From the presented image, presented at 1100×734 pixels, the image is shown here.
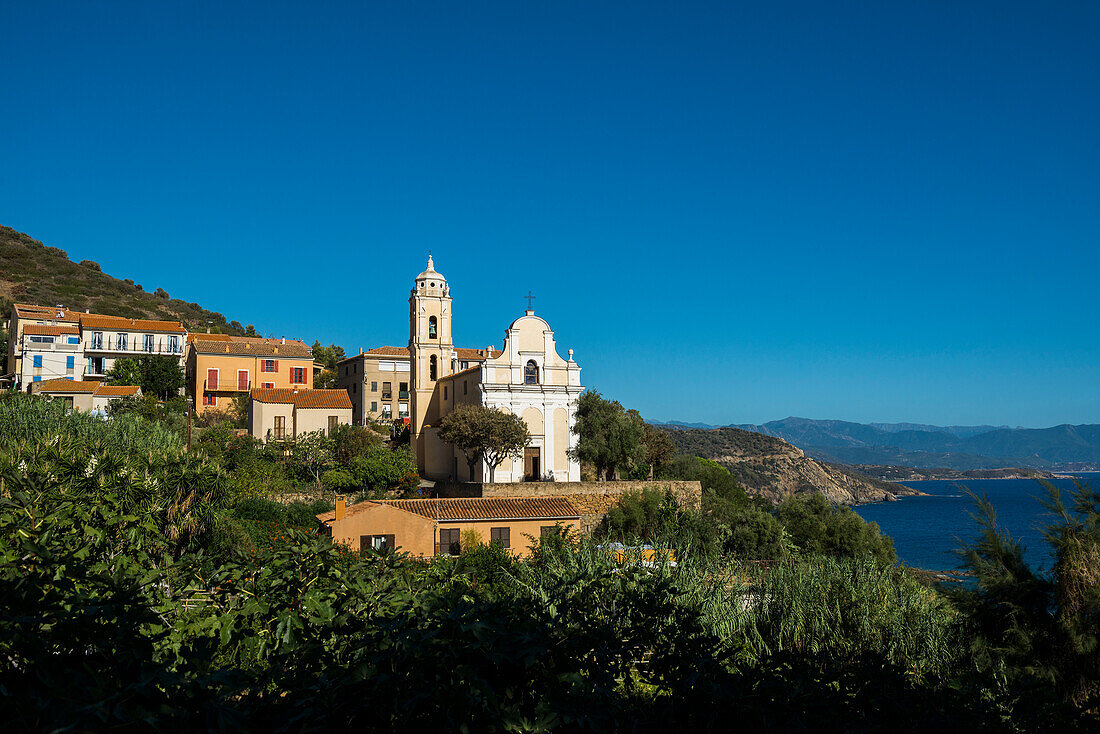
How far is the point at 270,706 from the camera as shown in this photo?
3.22 meters

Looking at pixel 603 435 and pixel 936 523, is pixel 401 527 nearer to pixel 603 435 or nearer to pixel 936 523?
pixel 603 435

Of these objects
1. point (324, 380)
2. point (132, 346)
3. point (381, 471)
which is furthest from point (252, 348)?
point (381, 471)

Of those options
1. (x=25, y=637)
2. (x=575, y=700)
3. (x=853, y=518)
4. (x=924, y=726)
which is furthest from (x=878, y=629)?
(x=853, y=518)

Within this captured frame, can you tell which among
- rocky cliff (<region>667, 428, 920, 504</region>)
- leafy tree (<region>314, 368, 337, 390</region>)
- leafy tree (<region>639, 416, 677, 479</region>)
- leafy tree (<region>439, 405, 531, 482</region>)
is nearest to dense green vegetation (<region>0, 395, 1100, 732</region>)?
leafy tree (<region>439, 405, 531, 482</region>)

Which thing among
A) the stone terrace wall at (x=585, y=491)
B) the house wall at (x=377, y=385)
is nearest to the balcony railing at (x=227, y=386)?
the house wall at (x=377, y=385)

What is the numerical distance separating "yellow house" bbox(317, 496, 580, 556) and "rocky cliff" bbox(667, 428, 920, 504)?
72.0 m

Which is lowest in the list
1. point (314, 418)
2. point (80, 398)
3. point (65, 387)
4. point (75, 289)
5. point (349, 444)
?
point (349, 444)

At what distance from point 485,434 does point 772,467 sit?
3340 inches

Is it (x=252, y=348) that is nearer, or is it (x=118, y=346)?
(x=252, y=348)

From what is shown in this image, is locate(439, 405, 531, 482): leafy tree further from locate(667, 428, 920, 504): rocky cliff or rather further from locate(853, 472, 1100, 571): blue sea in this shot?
locate(667, 428, 920, 504): rocky cliff

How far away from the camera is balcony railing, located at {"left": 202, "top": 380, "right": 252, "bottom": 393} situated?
43634 mm

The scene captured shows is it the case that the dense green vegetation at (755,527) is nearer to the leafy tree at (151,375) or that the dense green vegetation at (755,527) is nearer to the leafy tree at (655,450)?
the leafy tree at (655,450)

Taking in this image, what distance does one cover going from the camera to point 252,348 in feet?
150

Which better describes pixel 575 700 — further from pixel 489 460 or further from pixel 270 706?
pixel 489 460
